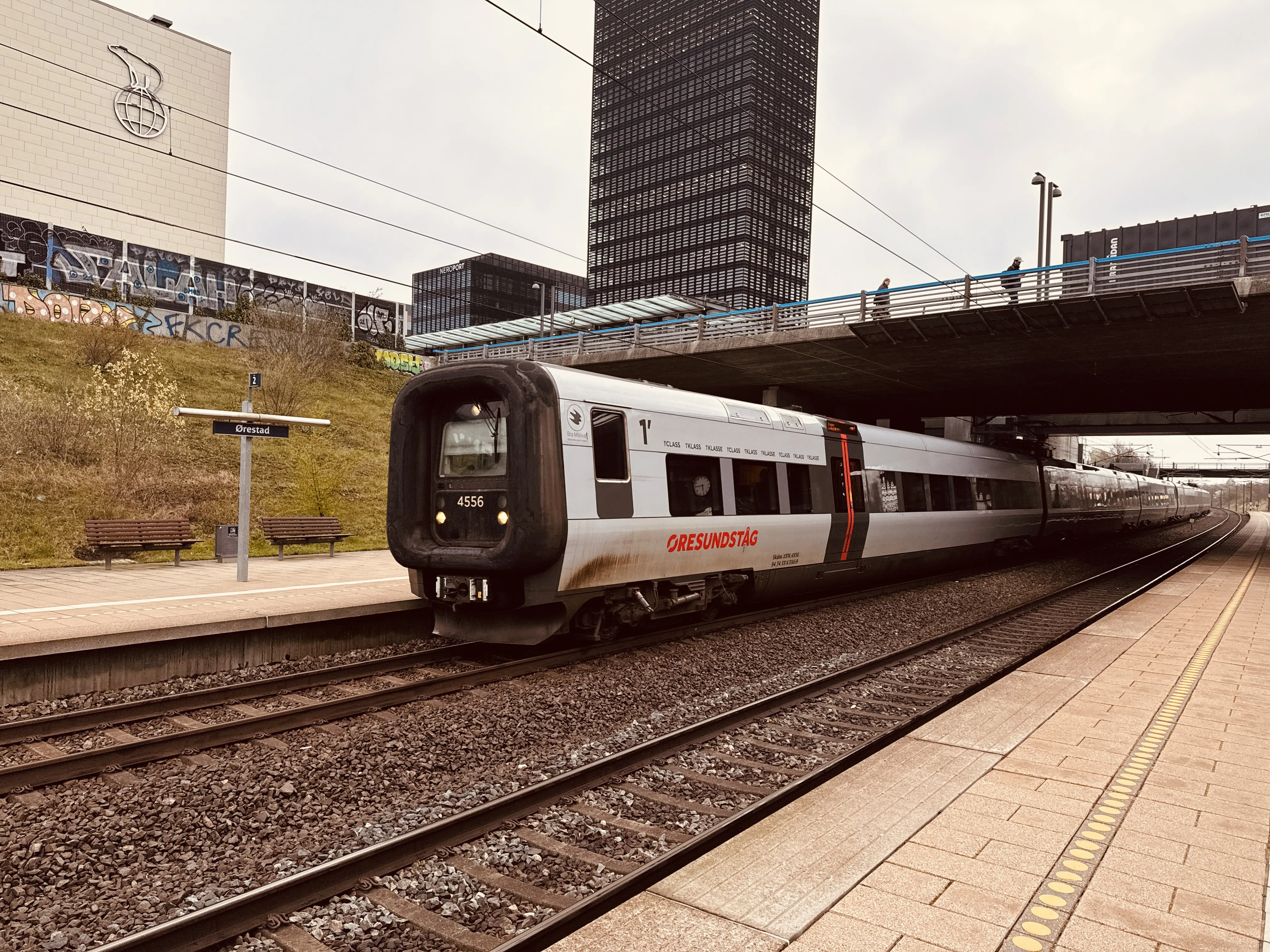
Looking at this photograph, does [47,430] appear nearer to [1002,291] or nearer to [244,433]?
[244,433]

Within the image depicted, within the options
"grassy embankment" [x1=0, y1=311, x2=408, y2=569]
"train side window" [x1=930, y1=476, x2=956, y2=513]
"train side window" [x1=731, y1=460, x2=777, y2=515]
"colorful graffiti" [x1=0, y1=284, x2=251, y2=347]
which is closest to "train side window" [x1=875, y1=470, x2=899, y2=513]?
"train side window" [x1=930, y1=476, x2=956, y2=513]

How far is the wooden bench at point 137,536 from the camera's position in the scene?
13266mm

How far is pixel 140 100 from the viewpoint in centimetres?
6919

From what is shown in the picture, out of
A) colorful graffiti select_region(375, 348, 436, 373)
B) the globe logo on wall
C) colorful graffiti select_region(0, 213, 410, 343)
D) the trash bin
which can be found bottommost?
the trash bin

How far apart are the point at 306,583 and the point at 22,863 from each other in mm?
8006

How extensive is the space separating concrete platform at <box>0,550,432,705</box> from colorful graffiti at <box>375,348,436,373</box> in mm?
29176

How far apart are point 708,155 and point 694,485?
95.4 metres

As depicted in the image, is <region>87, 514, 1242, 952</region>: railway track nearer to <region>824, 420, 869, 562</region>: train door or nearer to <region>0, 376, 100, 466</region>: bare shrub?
<region>824, 420, 869, 562</region>: train door

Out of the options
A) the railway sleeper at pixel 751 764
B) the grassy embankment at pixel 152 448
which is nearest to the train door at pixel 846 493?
the railway sleeper at pixel 751 764

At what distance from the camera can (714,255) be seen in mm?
96562

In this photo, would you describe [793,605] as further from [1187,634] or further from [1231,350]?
[1231,350]

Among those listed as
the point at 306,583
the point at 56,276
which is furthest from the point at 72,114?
the point at 306,583

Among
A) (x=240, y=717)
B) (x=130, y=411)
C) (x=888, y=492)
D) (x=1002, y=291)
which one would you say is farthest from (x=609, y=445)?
(x=130, y=411)

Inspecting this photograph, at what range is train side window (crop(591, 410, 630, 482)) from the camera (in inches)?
344
